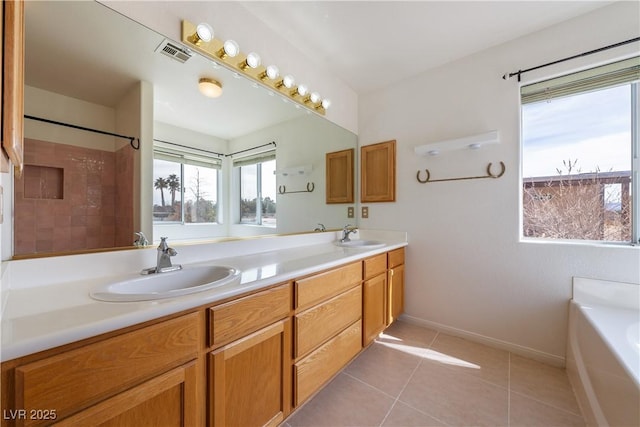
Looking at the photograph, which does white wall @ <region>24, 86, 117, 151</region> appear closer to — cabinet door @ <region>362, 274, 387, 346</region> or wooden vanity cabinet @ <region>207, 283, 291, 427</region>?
wooden vanity cabinet @ <region>207, 283, 291, 427</region>

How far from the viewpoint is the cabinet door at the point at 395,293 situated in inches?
81.3

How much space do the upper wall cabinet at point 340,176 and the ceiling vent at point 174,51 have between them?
132cm

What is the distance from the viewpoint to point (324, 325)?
1.33 metres

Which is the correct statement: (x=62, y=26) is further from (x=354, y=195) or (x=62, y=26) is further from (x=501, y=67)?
(x=501, y=67)

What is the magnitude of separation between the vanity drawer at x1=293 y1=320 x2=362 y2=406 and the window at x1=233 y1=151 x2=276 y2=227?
0.88m

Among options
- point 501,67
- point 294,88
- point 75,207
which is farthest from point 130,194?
point 501,67

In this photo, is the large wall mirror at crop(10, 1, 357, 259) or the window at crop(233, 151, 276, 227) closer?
the large wall mirror at crop(10, 1, 357, 259)

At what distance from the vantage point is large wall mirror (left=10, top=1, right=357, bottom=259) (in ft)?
2.88

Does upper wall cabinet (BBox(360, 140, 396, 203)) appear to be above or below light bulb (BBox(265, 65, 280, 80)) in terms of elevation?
below

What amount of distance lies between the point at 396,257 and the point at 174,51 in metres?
2.11

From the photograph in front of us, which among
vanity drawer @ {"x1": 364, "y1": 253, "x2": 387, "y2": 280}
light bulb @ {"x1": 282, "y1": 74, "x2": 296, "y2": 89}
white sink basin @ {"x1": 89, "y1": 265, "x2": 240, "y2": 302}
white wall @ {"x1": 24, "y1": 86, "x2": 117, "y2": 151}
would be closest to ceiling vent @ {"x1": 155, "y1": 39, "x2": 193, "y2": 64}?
white wall @ {"x1": 24, "y1": 86, "x2": 117, "y2": 151}

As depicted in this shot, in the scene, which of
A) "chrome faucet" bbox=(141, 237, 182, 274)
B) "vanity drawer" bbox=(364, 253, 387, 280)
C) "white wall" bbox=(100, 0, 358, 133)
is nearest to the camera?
"chrome faucet" bbox=(141, 237, 182, 274)

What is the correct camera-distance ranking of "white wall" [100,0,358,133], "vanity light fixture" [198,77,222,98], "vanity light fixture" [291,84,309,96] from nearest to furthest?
"white wall" [100,0,358,133] < "vanity light fixture" [198,77,222,98] < "vanity light fixture" [291,84,309,96]

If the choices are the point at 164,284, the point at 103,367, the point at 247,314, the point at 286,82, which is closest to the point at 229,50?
the point at 286,82
